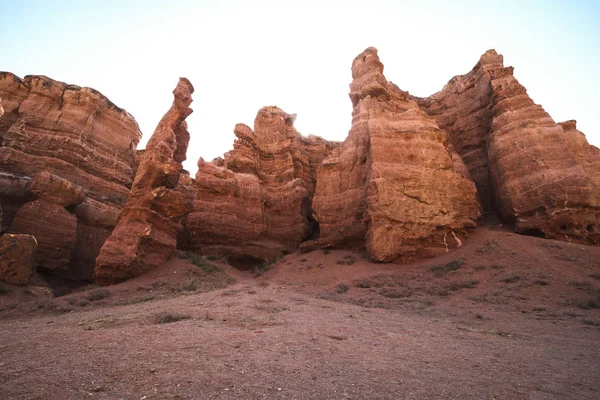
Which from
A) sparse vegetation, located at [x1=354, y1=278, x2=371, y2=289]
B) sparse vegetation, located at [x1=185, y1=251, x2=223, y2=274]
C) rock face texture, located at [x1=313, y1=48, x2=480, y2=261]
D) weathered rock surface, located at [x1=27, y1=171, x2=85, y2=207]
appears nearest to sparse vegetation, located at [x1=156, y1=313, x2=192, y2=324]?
sparse vegetation, located at [x1=354, y1=278, x2=371, y2=289]

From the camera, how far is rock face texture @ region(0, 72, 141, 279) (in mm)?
18312

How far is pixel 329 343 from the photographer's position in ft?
18.8

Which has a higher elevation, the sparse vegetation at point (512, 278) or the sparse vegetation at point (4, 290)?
the sparse vegetation at point (512, 278)

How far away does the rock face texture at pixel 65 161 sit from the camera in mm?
18312

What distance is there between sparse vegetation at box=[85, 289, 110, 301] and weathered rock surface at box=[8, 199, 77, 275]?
751cm

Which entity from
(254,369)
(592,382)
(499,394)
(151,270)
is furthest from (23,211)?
(592,382)

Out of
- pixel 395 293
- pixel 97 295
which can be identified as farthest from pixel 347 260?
pixel 97 295

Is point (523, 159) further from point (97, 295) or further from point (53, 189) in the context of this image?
point (53, 189)

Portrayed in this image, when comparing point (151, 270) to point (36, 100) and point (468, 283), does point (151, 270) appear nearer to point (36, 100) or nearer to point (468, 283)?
point (468, 283)

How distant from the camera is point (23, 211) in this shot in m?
17.5

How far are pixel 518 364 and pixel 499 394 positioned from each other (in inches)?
65.6

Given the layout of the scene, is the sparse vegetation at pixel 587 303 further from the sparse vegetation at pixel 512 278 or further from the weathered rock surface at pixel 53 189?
the weathered rock surface at pixel 53 189

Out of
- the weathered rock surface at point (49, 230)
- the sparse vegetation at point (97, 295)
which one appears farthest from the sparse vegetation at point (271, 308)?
the weathered rock surface at point (49, 230)

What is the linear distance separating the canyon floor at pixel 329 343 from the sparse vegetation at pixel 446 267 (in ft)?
4.39
